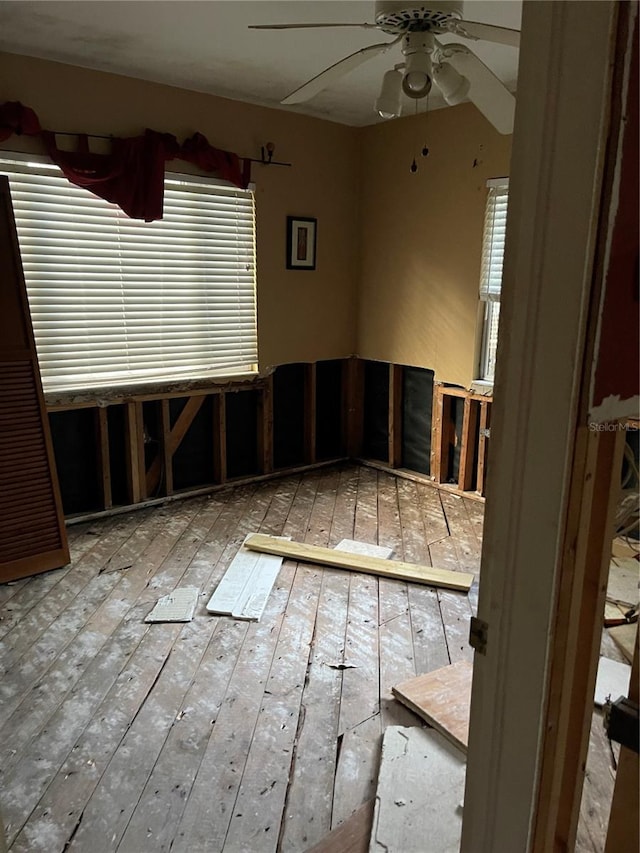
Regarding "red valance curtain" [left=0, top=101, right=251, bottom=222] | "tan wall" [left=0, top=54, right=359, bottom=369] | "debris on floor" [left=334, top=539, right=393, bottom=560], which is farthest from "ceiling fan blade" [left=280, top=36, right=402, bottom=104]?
"debris on floor" [left=334, top=539, right=393, bottom=560]

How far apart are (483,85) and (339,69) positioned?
0.56 metres

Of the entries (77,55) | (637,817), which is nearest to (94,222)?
(77,55)

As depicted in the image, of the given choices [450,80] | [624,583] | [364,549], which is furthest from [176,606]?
[450,80]

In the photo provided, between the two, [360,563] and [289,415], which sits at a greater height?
[289,415]

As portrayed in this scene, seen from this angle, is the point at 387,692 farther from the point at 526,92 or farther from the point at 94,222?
the point at 94,222

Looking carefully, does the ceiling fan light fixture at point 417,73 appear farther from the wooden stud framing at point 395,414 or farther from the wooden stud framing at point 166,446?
the wooden stud framing at point 395,414

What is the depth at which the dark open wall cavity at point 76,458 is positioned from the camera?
394 centimetres

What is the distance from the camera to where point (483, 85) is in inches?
92.4

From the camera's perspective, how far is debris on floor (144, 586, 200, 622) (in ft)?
9.35

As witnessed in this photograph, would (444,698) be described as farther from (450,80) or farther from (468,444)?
(468,444)

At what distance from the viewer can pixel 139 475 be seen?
423 centimetres

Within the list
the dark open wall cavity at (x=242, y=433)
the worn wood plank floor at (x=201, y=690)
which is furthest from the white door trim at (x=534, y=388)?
the dark open wall cavity at (x=242, y=433)

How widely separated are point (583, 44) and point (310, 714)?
85.3 inches

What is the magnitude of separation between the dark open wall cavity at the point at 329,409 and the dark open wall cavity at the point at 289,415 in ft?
0.58
